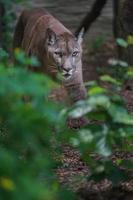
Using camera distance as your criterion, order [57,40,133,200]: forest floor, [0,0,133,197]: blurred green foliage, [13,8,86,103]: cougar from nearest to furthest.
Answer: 1. [0,0,133,197]: blurred green foliage
2. [57,40,133,200]: forest floor
3. [13,8,86,103]: cougar

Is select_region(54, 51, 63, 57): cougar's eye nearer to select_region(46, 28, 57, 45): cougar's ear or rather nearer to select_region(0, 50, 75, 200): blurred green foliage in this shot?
select_region(46, 28, 57, 45): cougar's ear

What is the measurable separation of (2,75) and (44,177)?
678 mm

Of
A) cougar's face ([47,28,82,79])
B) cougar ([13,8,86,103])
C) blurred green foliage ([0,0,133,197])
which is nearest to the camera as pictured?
blurred green foliage ([0,0,133,197])

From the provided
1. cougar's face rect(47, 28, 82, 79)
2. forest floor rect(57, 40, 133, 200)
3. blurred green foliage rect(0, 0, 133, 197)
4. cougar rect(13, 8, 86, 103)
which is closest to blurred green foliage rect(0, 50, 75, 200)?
blurred green foliage rect(0, 0, 133, 197)

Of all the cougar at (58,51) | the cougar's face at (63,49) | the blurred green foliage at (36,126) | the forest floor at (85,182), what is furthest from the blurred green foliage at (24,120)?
the cougar's face at (63,49)

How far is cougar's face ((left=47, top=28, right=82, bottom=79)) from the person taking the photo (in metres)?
7.37

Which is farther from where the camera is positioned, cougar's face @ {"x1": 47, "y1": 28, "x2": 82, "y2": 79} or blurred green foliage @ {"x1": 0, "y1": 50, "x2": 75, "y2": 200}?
cougar's face @ {"x1": 47, "y1": 28, "x2": 82, "y2": 79}

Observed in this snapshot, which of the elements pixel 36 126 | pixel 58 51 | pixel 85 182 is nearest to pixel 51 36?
pixel 58 51

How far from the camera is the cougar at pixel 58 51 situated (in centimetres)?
718

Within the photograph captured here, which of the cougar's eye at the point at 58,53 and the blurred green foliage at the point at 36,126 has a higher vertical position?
the cougar's eye at the point at 58,53

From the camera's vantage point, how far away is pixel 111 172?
3.79 m

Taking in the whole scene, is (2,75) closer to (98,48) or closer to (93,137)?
(93,137)

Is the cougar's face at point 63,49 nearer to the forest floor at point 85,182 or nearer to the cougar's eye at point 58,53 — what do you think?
the cougar's eye at point 58,53

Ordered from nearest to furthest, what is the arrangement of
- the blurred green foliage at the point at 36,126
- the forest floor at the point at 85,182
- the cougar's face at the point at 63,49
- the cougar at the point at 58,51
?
1. the blurred green foliage at the point at 36,126
2. the forest floor at the point at 85,182
3. the cougar at the point at 58,51
4. the cougar's face at the point at 63,49
